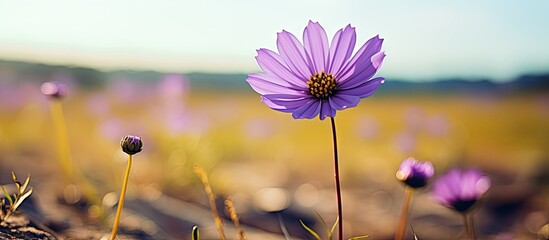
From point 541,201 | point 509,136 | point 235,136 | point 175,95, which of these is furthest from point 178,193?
point 509,136

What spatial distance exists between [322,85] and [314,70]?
4 centimetres

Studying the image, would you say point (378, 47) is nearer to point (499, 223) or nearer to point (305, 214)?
point (305, 214)

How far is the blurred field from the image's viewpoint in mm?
3332

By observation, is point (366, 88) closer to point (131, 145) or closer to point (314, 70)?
point (314, 70)

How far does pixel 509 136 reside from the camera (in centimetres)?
1159

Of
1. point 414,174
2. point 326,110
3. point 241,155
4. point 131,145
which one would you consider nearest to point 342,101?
point 326,110

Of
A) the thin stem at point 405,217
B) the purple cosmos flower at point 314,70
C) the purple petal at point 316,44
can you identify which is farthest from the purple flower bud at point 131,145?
the thin stem at point 405,217

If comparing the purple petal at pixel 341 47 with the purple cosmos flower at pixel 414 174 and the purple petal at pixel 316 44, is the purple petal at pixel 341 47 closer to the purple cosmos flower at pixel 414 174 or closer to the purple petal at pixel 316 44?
the purple petal at pixel 316 44

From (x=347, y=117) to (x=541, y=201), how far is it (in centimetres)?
782

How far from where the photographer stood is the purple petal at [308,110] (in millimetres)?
996

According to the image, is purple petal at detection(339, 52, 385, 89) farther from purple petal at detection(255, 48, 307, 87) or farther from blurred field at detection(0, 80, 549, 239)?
blurred field at detection(0, 80, 549, 239)

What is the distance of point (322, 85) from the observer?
1066 mm

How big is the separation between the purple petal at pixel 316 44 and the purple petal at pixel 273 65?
44 mm

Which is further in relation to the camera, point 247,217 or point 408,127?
point 408,127
